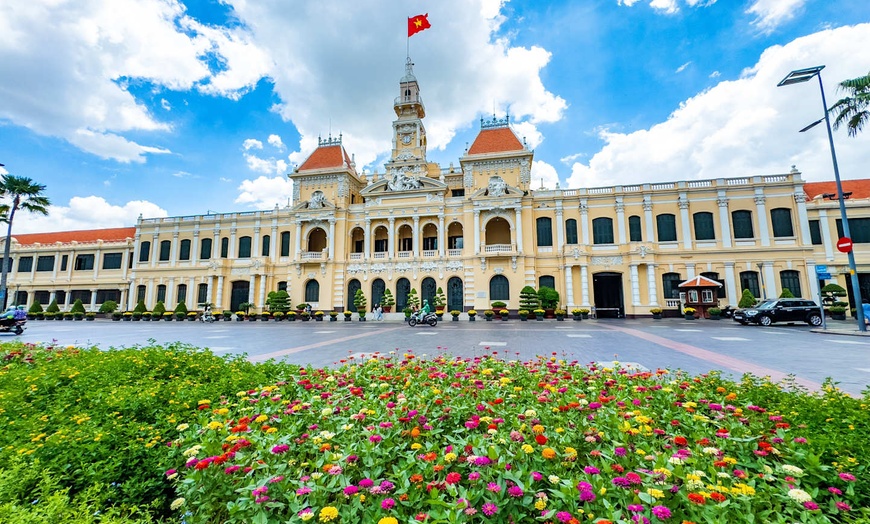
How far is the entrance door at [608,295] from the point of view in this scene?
99.3 ft

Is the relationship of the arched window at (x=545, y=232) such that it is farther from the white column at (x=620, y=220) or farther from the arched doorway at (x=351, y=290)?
the arched doorway at (x=351, y=290)

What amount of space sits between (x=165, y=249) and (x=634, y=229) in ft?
148

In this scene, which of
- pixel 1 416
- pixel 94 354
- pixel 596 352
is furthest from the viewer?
pixel 596 352

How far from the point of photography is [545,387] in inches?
171

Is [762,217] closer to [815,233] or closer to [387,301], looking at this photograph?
[815,233]

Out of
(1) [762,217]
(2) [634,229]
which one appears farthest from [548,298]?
(1) [762,217]

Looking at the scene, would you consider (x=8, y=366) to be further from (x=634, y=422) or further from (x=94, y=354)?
(x=634, y=422)

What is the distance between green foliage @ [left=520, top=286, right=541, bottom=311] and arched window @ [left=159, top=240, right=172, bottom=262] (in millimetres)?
36015

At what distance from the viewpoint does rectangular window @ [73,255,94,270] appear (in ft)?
137

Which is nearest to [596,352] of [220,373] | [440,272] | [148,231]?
[220,373]

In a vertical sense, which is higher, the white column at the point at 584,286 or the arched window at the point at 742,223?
the arched window at the point at 742,223

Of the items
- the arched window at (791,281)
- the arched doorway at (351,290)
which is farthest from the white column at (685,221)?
the arched doorway at (351,290)

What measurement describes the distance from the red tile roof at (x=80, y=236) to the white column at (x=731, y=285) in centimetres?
5821

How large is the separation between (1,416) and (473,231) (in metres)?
30.0
